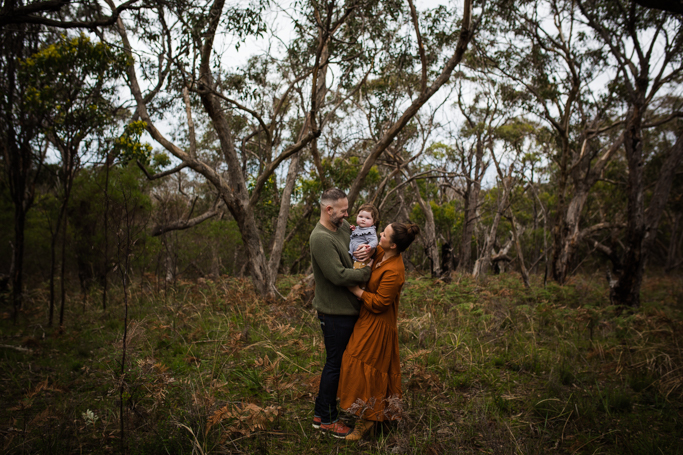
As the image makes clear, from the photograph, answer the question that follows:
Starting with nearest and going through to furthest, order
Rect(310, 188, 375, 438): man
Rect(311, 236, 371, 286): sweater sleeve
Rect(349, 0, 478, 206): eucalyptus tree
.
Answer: Rect(311, 236, 371, 286): sweater sleeve
Rect(310, 188, 375, 438): man
Rect(349, 0, 478, 206): eucalyptus tree

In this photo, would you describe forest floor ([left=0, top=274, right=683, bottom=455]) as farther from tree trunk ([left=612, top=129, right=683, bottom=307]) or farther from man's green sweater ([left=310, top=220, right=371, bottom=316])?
man's green sweater ([left=310, top=220, right=371, bottom=316])

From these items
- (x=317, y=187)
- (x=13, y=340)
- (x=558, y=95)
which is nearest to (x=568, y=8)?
(x=558, y=95)

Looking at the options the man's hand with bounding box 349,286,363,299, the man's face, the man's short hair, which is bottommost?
the man's hand with bounding box 349,286,363,299

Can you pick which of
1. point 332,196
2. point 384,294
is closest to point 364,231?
point 332,196

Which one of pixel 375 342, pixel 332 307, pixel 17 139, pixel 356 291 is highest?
pixel 17 139

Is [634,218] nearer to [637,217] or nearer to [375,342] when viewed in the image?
[637,217]

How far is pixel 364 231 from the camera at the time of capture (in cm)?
300

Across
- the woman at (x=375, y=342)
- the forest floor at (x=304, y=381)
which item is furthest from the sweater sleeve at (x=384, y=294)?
the forest floor at (x=304, y=381)

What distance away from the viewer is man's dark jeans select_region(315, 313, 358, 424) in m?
2.93

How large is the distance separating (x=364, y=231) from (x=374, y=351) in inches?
33.7

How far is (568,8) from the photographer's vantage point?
32.5ft

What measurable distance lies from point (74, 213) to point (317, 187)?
6139 millimetres

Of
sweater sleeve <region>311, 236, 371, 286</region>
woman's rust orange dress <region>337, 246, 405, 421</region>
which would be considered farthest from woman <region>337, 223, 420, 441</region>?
sweater sleeve <region>311, 236, 371, 286</region>

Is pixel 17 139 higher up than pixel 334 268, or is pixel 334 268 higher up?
pixel 17 139
